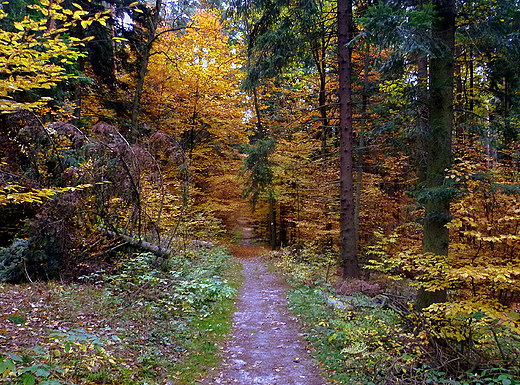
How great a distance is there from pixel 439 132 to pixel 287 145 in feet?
34.7

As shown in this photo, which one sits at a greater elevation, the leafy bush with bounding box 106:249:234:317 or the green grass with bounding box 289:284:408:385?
the leafy bush with bounding box 106:249:234:317

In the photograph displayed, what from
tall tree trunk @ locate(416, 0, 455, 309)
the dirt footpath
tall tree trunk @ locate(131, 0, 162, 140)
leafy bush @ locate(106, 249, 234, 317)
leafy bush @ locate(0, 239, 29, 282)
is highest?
tall tree trunk @ locate(131, 0, 162, 140)

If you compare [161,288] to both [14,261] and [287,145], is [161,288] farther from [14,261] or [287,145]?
[287,145]

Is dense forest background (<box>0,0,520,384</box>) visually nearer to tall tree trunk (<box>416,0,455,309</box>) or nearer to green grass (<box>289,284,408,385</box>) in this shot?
tall tree trunk (<box>416,0,455,309</box>)

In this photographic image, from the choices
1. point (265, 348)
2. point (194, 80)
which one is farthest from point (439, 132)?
point (194, 80)

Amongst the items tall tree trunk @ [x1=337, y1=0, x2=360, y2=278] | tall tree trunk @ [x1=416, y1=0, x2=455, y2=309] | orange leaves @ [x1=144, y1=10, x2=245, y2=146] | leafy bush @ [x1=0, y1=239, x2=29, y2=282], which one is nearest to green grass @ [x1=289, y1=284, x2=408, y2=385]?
tall tree trunk @ [x1=416, y1=0, x2=455, y2=309]

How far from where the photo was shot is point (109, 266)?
8562 millimetres

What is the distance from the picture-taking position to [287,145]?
16609mm

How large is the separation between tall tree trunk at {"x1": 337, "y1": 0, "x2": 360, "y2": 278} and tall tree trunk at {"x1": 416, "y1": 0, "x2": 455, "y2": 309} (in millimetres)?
3421

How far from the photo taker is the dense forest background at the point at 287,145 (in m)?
5.38

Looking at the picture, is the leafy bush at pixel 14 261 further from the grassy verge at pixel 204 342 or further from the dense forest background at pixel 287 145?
the grassy verge at pixel 204 342

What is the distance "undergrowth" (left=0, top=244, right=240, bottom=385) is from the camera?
385 cm

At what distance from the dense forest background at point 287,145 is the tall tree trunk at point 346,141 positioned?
0.05 meters

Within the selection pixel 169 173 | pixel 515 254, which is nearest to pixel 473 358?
pixel 515 254
